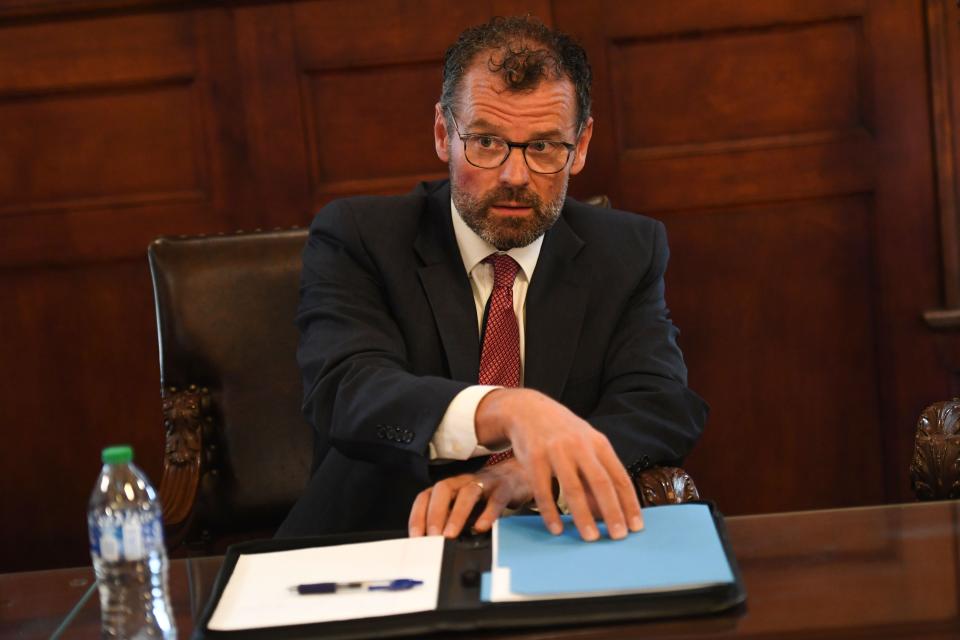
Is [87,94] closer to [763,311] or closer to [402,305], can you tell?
[402,305]

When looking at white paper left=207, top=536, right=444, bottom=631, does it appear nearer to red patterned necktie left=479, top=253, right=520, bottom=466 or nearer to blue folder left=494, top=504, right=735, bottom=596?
blue folder left=494, top=504, right=735, bottom=596

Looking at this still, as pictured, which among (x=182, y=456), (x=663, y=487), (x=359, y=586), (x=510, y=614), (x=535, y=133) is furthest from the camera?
(x=182, y=456)

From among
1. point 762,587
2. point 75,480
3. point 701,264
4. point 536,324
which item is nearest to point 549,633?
point 762,587

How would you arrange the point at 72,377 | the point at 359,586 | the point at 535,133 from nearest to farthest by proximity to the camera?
the point at 359,586
the point at 535,133
the point at 72,377

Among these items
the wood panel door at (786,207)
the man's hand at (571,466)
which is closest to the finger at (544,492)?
the man's hand at (571,466)

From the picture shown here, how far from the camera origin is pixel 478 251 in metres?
2.23

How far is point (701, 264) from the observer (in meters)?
3.08

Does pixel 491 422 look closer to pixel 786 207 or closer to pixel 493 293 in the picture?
pixel 493 293

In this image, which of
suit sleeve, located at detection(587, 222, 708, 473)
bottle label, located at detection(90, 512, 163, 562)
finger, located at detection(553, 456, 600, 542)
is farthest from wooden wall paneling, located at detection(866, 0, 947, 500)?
bottle label, located at detection(90, 512, 163, 562)

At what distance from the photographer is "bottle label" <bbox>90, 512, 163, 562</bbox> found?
136cm

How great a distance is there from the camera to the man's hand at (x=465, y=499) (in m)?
1.56

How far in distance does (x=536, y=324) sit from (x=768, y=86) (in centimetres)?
120

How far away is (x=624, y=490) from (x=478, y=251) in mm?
875

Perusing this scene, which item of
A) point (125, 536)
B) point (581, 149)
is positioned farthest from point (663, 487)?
point (125, 536)
